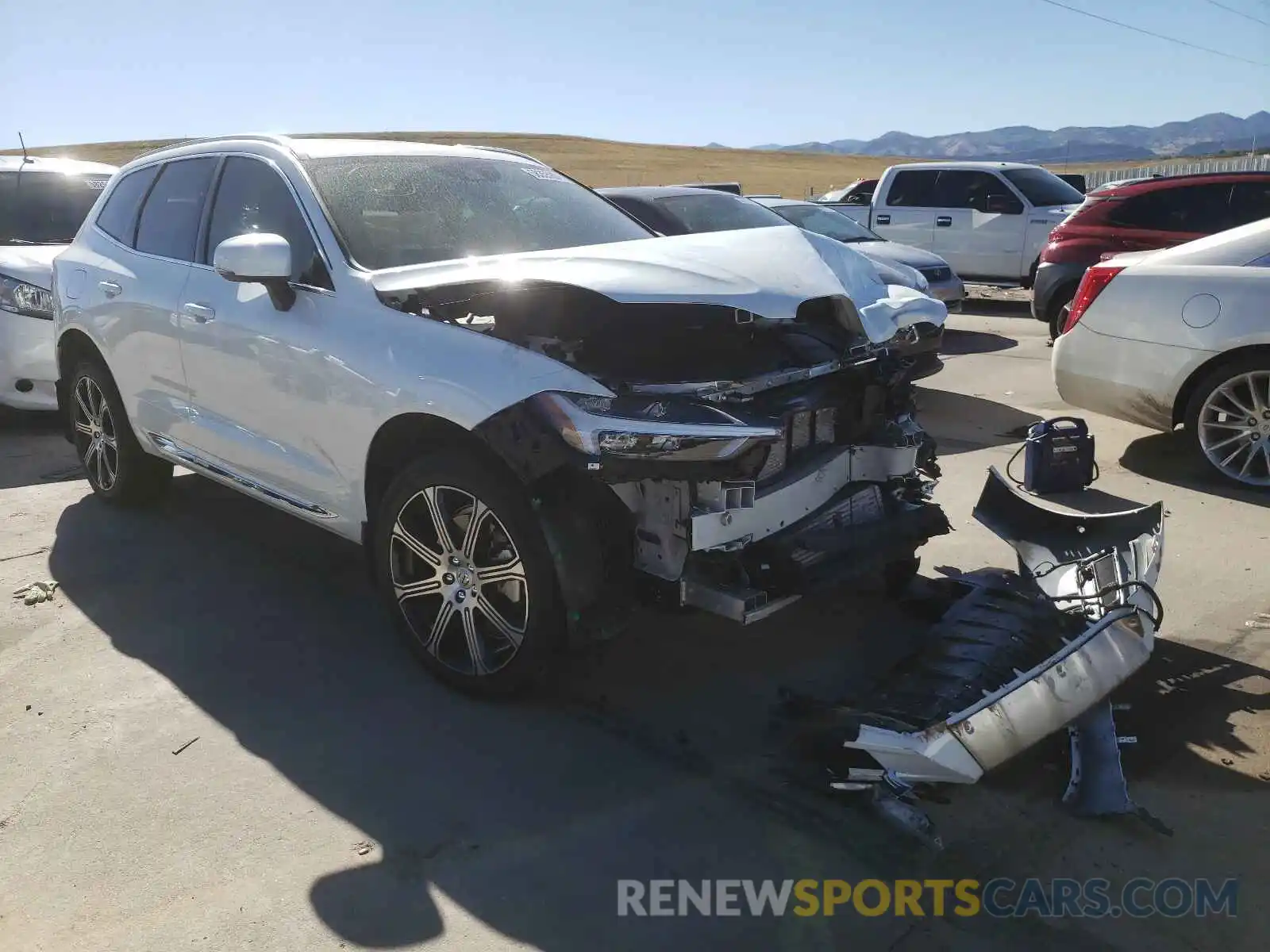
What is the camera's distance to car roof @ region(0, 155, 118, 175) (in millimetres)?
8242

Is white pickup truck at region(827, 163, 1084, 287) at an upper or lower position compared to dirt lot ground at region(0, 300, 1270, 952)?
upper

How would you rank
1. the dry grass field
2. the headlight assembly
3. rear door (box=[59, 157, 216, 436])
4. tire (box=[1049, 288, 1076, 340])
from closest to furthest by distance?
rear door (box=[59, 157, 216, 436]), the headlight assembly, tire (box=[1049, 288, 1076, 340]), the dry grass field

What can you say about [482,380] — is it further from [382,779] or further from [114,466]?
[114,466]

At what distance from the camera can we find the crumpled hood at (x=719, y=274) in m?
3.24

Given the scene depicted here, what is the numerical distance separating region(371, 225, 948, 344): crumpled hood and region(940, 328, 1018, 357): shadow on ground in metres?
6.88

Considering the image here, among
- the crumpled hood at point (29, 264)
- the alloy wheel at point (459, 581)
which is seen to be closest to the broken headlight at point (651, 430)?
the alloy wheel at point (459, 581)

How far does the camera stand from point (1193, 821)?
9.42ft

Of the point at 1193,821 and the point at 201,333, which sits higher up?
the point at 201,333

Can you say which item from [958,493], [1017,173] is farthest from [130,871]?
[1017,173]

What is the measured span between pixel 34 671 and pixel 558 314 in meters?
2.45

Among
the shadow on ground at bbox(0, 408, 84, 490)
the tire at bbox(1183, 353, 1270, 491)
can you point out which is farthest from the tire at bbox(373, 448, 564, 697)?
the tire at bbox(1183, 353, 1270, 491)

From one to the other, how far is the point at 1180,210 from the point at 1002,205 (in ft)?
14.1

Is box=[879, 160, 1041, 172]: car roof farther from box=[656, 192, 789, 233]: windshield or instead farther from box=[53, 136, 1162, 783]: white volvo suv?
box=[53, 136, 1162, 783]: white volvo suv

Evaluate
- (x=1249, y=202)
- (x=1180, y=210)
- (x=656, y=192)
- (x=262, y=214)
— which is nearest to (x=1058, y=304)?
(x=1180, y=210)
